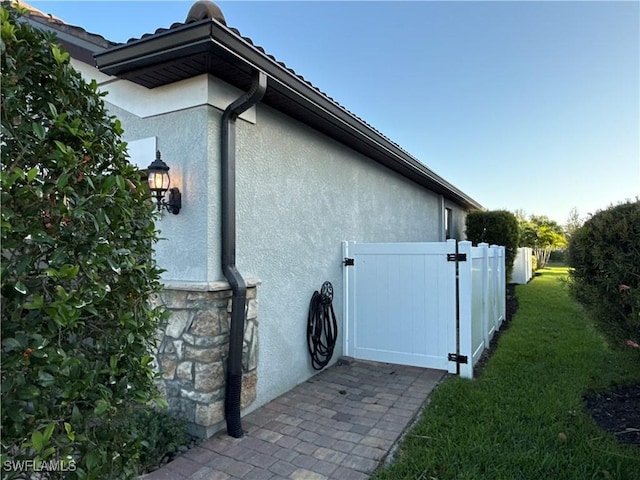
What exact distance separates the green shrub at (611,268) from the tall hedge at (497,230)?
9325mm

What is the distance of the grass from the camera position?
2.85 meters

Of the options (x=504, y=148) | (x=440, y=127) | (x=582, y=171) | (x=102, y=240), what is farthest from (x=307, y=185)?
(x=582, y=171)

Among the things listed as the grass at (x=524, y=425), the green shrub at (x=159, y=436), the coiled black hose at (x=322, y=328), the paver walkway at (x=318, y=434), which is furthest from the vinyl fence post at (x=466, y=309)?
the green shrub at (x=159, y=436)

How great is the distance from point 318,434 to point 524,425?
187cm

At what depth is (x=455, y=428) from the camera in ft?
11.5

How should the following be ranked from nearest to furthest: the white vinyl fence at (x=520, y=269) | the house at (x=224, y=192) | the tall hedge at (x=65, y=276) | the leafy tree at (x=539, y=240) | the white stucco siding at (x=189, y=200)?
1. the tall hedge at (x=65, y=276)
2. the house at (x=224, y=192)
3. the white stucco siding at (x=189, y=200)
4. the white vinyl fence at (x=520, y=269)
5. the leafy tree at (x=539, y=240)

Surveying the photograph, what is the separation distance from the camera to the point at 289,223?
473 cm

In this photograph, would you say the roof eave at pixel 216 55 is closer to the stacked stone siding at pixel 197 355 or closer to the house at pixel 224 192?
the house at pixel 224 192

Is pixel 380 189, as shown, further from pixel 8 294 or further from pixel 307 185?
pixel 8 294

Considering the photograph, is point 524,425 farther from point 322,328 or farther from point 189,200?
point 189,200

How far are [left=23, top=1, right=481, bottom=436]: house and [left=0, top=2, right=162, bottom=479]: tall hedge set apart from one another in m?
1.71

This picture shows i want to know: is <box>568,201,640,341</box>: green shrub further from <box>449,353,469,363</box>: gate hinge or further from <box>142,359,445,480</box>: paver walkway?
<box>142,359,445,480</box>: paver walkway

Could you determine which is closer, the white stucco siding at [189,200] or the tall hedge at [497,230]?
the white stucco siding at [189,200]

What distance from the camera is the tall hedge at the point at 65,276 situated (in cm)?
131
